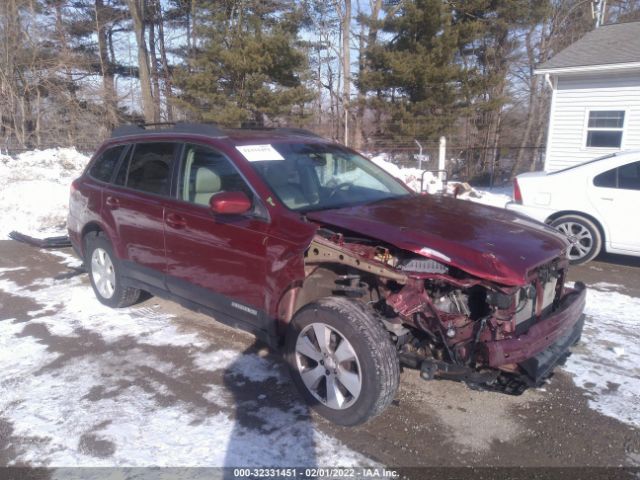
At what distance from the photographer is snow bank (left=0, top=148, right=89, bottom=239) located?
9.98 meters

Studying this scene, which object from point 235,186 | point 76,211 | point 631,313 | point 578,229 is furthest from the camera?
point 578,229

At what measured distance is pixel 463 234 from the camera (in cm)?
315

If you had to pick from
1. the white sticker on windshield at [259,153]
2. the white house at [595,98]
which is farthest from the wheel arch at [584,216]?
the white house at [595,98]

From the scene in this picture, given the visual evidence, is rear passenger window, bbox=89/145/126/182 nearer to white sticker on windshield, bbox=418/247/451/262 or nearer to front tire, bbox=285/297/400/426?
front tire, bbox=285/297/400/426

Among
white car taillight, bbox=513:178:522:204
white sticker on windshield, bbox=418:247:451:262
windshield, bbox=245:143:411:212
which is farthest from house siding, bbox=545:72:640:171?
white sticker on windshield, bbox=418:247:451:262

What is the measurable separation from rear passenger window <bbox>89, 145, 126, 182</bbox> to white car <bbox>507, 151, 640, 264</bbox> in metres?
5.54

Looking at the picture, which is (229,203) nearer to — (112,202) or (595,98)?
(112,202)

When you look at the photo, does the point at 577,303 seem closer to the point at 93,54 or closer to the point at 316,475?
the point at 316,475

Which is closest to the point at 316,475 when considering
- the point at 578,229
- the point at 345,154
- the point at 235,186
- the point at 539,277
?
the point at 539,277

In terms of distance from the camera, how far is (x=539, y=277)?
3.22m

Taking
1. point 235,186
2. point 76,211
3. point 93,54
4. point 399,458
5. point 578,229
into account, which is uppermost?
point 93,54

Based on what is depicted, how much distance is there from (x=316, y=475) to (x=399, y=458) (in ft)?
1.64

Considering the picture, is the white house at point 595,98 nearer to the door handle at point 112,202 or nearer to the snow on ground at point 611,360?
the snow on ground at point 611,360

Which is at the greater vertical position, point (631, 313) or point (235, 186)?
point (235, 186)
